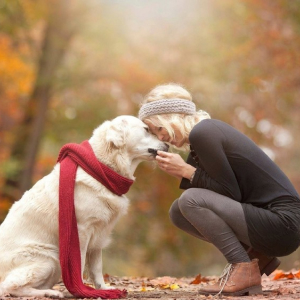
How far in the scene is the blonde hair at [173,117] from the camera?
431cm

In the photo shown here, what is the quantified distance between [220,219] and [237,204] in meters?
0.17

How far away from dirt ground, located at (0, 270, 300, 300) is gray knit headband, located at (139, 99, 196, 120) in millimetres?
1454

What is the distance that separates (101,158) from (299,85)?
30.6 feet

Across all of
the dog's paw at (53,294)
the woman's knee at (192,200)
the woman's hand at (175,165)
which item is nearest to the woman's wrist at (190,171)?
the woman's hand at (175,165)

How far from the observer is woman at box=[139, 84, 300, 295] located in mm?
3967

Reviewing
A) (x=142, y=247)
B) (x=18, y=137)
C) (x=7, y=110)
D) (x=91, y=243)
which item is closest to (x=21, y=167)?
(x=18, y=137)

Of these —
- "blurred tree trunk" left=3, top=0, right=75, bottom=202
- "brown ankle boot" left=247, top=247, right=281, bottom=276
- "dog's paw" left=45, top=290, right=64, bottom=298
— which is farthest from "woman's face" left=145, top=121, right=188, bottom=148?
"blurred tree trunk" left=3, top=0, right=75, bottom=202

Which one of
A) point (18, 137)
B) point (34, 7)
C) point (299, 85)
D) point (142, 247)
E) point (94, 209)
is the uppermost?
point (34, 7)

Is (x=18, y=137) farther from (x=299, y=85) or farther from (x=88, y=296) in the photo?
(x=88, y=296)

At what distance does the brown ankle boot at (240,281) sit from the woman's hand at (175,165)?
791 millimetres

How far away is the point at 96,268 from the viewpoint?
14.7 feet

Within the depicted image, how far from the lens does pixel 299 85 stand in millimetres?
12648

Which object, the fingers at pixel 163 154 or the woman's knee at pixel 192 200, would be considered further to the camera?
the fingers at pixel 163 154

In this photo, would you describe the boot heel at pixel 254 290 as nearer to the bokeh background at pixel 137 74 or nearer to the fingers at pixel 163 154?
the fingers at pixel 163 154
